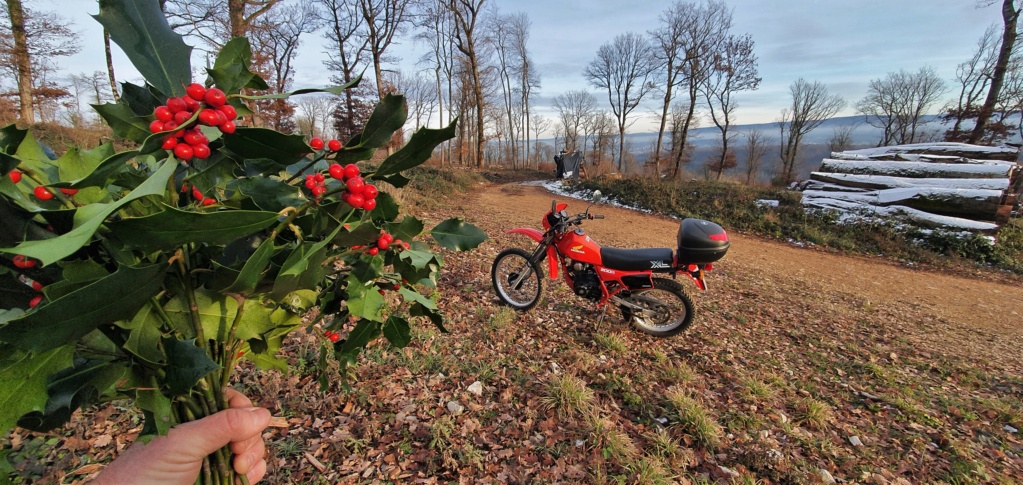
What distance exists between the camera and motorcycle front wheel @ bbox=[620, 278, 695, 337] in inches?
140

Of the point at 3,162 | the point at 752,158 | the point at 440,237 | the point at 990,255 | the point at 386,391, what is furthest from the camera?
the point at 752,158

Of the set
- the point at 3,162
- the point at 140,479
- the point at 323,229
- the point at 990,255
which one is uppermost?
the point at 3,162

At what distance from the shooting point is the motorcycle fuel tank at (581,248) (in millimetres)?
3656

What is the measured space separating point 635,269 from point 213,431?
324 cm

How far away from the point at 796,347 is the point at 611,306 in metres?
1.81

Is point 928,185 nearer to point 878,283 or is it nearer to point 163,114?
point 878,283

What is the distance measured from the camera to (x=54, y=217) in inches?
21.4

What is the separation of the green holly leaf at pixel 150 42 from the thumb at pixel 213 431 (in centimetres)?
68

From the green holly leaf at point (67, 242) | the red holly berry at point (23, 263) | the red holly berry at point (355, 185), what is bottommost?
the red holly berry at point (23, 263)

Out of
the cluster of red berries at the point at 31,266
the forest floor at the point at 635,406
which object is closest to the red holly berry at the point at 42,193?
the cluster of red berries at the point at 31,266

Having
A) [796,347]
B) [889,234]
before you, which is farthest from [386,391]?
[889,234]

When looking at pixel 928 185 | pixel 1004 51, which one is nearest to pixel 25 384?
pixel 928 185

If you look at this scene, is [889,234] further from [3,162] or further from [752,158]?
[752,158]

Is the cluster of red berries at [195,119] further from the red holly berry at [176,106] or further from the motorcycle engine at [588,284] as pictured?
the motorcycle engine at [588,284]
